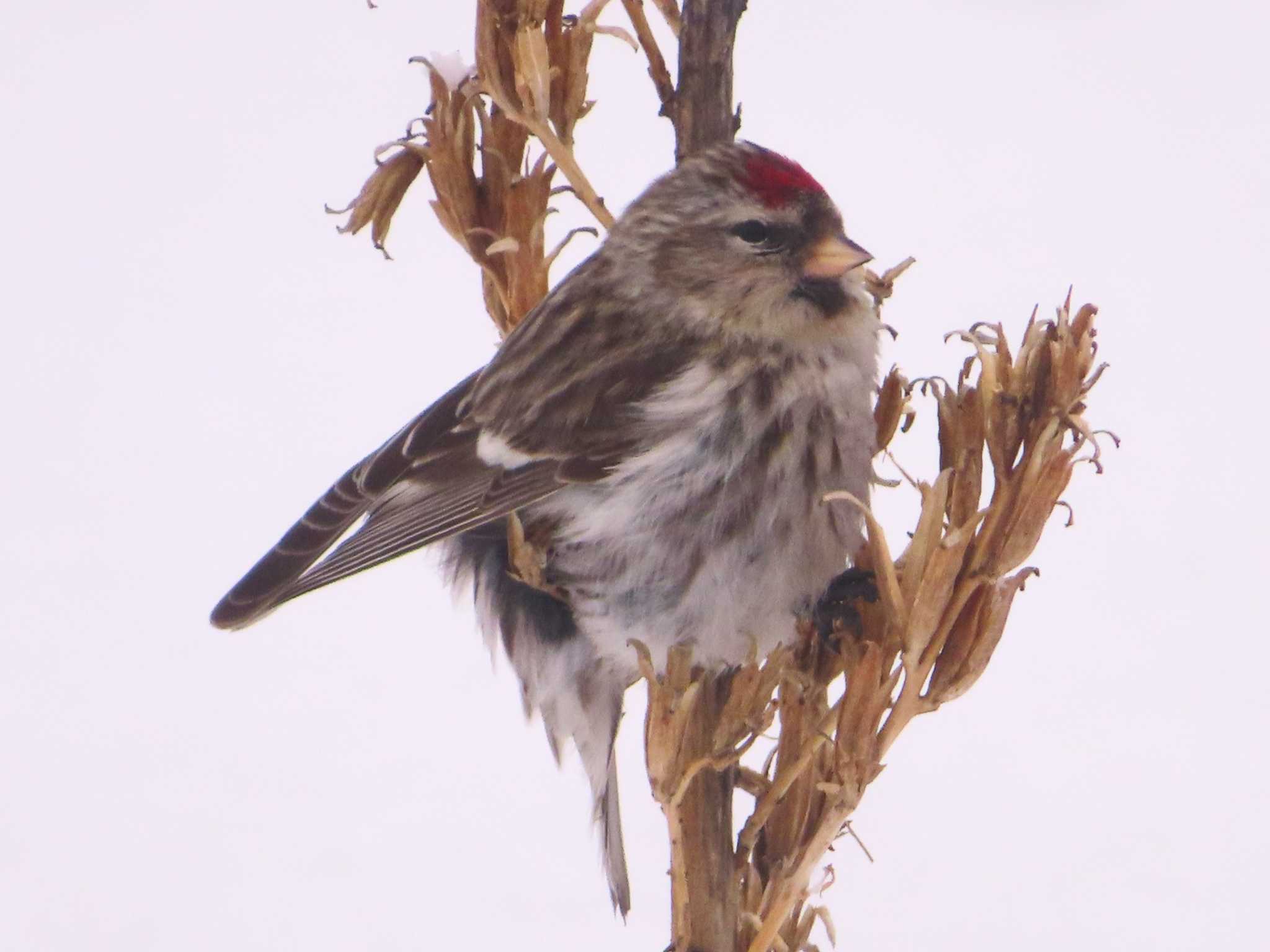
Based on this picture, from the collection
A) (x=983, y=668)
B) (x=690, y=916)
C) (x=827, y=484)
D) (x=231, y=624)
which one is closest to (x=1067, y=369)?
(x=983, y=668)

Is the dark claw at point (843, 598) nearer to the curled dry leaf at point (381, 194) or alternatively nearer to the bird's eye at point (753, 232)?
the bird's eye at point (753, 232)

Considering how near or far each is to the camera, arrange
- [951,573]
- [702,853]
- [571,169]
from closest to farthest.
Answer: [951,573] → [702,853] → [571,169]

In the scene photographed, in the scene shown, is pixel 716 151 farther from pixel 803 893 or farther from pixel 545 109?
pixel 803 893

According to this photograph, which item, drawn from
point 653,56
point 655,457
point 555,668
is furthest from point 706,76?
point 555,668

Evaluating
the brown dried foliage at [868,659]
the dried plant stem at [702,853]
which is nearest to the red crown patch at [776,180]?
the brown dried foliage at [868,659]

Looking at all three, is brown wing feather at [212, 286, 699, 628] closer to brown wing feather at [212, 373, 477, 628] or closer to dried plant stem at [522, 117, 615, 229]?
brown wing feather at [212, 373, 477, 628]

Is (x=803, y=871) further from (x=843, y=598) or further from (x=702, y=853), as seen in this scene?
(x=843, y=598)
